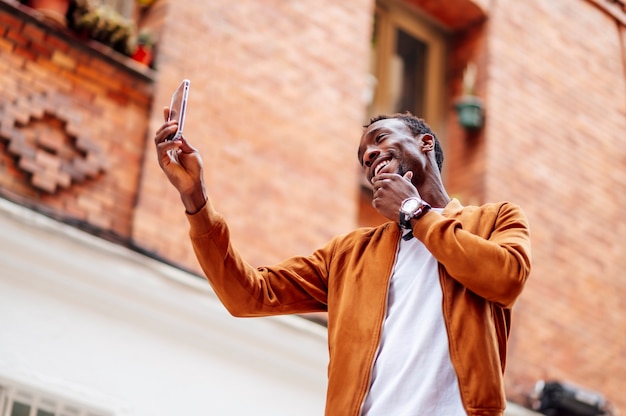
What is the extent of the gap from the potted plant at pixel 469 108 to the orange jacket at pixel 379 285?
655cm

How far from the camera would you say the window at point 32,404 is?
6.86 metres

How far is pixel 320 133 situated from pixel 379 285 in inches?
218

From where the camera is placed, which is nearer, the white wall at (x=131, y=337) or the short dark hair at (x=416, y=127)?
the short dark hair at (x=416, y=127)

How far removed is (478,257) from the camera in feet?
10.9

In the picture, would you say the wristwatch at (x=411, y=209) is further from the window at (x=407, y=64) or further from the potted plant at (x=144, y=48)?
the window at (x=407, y=64)

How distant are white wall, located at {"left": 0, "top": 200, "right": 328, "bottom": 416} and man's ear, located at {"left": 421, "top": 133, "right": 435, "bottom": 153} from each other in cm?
354

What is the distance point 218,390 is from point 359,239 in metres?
4.05

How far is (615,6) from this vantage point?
39.5 feet

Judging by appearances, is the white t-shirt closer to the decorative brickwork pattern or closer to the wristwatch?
the wristwatch

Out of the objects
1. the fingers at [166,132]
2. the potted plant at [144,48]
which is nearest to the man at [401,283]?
the fingers at [166,132]

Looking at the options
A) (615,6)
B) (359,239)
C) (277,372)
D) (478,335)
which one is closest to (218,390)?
(277,372)

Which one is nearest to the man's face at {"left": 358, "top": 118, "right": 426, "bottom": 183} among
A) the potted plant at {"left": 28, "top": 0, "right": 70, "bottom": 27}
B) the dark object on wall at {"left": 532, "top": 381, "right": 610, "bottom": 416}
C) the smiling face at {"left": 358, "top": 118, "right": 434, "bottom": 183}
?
the smiling face at {"left": 358, "top": 118, "right": 434, "bottom": 183}

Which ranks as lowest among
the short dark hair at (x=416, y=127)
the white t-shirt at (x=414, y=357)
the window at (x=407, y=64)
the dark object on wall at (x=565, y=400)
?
the white t-shirt at (x=414, y=357)

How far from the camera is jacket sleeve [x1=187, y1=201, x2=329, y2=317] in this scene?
3657mm
